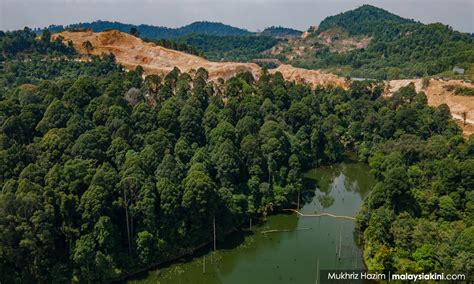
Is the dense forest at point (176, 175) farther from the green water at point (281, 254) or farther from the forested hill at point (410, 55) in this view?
the forested hill at point (410, 55)

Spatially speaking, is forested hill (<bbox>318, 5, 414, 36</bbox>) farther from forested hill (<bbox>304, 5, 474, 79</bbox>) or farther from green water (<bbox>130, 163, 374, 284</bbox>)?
green water (<bbox>130, 163, 374, 284</bbox>)

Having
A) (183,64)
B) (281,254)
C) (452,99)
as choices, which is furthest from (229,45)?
(281,254)

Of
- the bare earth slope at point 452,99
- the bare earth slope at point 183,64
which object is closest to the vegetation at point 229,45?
the bare earth slope at point 183,64

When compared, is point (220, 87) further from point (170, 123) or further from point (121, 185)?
point (121, 185)

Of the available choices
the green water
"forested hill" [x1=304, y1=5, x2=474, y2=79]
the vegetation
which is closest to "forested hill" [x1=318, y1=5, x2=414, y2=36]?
"forested hill" [x1=304, y1=5, x2=474, y2=79]

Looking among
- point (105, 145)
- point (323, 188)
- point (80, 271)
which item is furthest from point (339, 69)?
point (80, 271)

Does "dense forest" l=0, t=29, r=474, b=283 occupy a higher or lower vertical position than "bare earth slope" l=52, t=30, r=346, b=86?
lower
